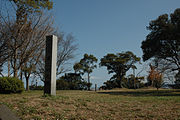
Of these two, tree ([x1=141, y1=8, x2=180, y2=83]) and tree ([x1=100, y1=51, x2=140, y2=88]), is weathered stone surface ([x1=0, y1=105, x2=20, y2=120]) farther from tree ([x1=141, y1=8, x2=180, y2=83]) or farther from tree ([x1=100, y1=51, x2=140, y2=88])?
tree ([x1=100, y1=51, x2=140, y2=88])

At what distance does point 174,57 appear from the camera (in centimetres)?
1867

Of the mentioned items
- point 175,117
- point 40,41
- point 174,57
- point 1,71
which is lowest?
point 175,117

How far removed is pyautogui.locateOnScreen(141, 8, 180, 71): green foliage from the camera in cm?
1779

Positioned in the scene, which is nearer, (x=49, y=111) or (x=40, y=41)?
(x=49, y=111)

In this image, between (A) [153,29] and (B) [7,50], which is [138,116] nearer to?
(B) [7,50]

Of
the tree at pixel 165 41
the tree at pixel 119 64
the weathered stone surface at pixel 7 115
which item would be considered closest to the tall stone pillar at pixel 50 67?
the weathered stone surface at pixel 7 115

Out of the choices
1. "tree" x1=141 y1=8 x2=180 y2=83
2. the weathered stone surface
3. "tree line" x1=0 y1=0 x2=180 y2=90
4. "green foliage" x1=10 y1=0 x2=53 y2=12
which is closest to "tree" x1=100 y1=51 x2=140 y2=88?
"tree line" x1=0 y1=0 x2=180 y2=90

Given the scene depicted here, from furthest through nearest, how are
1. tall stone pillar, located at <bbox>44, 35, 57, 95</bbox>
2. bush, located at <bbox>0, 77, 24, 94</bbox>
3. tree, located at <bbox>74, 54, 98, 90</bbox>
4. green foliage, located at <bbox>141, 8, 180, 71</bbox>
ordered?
tree, located at <bbox>74, 54, 98, 90</bbox> → green foliage, located at <bbox>141, 8, 180, 71</bbox> → bush, located at <bbox>0, 77, 24, 94</bbox> → tall stone pillar, located at <bbox>44, 35, 57, 95</bbox>

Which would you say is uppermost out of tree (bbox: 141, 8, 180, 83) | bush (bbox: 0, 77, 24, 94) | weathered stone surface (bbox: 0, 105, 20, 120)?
tree (bbox: 141, 8, 180, 83)

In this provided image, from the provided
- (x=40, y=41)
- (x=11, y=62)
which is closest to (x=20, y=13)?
(x=40, y=41)

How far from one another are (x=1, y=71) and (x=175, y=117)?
17.7 metres

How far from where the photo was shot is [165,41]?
1866cm

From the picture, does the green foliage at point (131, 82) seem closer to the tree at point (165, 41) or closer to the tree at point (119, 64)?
the tree at point (119, 64)

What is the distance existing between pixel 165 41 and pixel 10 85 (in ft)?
51.2
